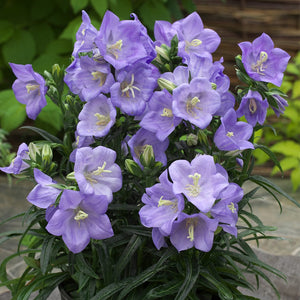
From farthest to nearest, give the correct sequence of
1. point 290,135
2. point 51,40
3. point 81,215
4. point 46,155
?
1. point 290,135
2. point 51,40
3. point 46,155
4. point 81,215

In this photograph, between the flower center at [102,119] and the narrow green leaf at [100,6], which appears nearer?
the flower center at [102,119]

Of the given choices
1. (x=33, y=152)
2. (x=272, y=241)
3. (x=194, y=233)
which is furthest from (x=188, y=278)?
(x=272, y=241)

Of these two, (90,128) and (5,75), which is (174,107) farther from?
(5,75)

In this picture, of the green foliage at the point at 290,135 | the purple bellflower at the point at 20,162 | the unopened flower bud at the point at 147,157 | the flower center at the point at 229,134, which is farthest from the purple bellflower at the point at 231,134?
the green foliage at the point at 290,135

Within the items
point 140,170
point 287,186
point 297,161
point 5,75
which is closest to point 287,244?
point 297,161

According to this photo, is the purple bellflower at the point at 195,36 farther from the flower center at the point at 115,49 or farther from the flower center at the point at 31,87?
the flower center at the point at 31,87

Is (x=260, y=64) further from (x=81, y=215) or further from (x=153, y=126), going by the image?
(x=81, y=215)

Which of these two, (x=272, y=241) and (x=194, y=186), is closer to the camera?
(x=194, y=186)
